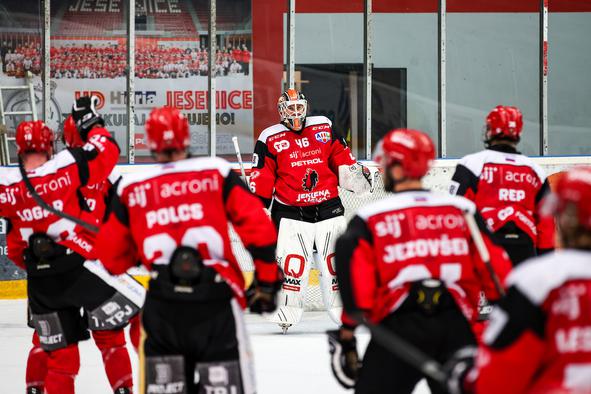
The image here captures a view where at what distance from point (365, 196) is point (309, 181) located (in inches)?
71.4

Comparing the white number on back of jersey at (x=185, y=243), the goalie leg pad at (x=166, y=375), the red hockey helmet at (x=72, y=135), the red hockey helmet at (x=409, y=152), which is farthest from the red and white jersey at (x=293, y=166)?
the red hockey helmet at (x=409, y=152)

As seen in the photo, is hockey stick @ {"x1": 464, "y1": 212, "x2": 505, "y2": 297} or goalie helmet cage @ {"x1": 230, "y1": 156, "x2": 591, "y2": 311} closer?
hockey stick @ {"x1": 464, "y1": 212, "x2": 505, "y2": 297}

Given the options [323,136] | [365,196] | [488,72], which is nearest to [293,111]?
[323,136]

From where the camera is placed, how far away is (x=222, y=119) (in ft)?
37.9

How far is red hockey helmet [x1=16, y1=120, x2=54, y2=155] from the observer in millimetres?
4941

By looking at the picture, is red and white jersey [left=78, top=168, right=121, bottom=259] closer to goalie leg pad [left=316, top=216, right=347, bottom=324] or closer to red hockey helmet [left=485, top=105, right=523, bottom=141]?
red hockey helmet [left=485, top=105, right=523, bottom=141]

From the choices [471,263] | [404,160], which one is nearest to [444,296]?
[471,263]

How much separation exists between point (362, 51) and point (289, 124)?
4.52 m

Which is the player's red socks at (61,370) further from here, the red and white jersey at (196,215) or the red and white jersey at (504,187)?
the red and white jersey at (504,187)

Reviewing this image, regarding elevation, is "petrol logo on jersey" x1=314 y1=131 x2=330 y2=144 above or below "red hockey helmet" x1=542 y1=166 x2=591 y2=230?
above

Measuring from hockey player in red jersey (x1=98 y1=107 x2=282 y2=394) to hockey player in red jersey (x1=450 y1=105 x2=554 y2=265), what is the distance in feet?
5.55

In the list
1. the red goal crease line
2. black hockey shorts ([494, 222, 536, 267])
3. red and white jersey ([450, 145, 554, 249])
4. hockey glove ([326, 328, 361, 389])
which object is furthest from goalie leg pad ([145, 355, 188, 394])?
the red goal crease line

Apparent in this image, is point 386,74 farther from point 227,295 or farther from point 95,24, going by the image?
point 227,295

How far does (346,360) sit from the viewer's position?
3.59 metres
